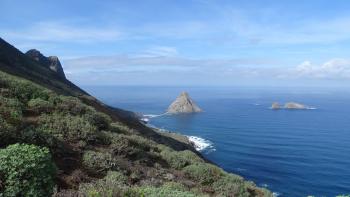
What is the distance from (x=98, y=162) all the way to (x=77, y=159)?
0.88 m

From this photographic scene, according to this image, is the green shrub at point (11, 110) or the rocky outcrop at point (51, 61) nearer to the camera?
the green shrub at point (11, 110)

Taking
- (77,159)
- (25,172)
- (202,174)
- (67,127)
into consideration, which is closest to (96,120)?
(67,127)

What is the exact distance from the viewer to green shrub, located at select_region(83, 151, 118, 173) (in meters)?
15.4

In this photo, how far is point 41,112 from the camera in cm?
1942

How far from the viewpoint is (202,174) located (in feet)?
61.1

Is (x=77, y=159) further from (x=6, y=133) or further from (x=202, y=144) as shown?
(x=202, y=144)

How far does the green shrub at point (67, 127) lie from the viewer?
17500 mm

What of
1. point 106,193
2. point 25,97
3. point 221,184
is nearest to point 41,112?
point 25,97

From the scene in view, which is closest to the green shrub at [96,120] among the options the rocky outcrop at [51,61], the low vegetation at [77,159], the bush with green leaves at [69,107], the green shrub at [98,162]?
the low vegetation at [77,159]

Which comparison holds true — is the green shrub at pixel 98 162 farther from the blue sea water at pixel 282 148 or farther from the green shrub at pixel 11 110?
the blue sea water at pixel 282 148

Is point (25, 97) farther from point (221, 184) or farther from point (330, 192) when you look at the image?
point (330, 192)

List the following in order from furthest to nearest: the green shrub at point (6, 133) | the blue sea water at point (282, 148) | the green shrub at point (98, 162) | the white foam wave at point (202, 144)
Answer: the white foam wave at point (202, 144) < the blue sea water at point (282, 148) < the green shrub at point (98, 162) < the green shrub at point (6, 133)

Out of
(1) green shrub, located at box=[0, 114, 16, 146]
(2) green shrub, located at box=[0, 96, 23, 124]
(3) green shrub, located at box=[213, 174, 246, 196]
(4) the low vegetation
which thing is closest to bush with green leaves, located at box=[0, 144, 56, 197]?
(4) the low vegetation

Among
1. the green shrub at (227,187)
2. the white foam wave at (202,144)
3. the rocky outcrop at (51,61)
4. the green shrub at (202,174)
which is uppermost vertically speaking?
the rocky outcrop at (51,61)
